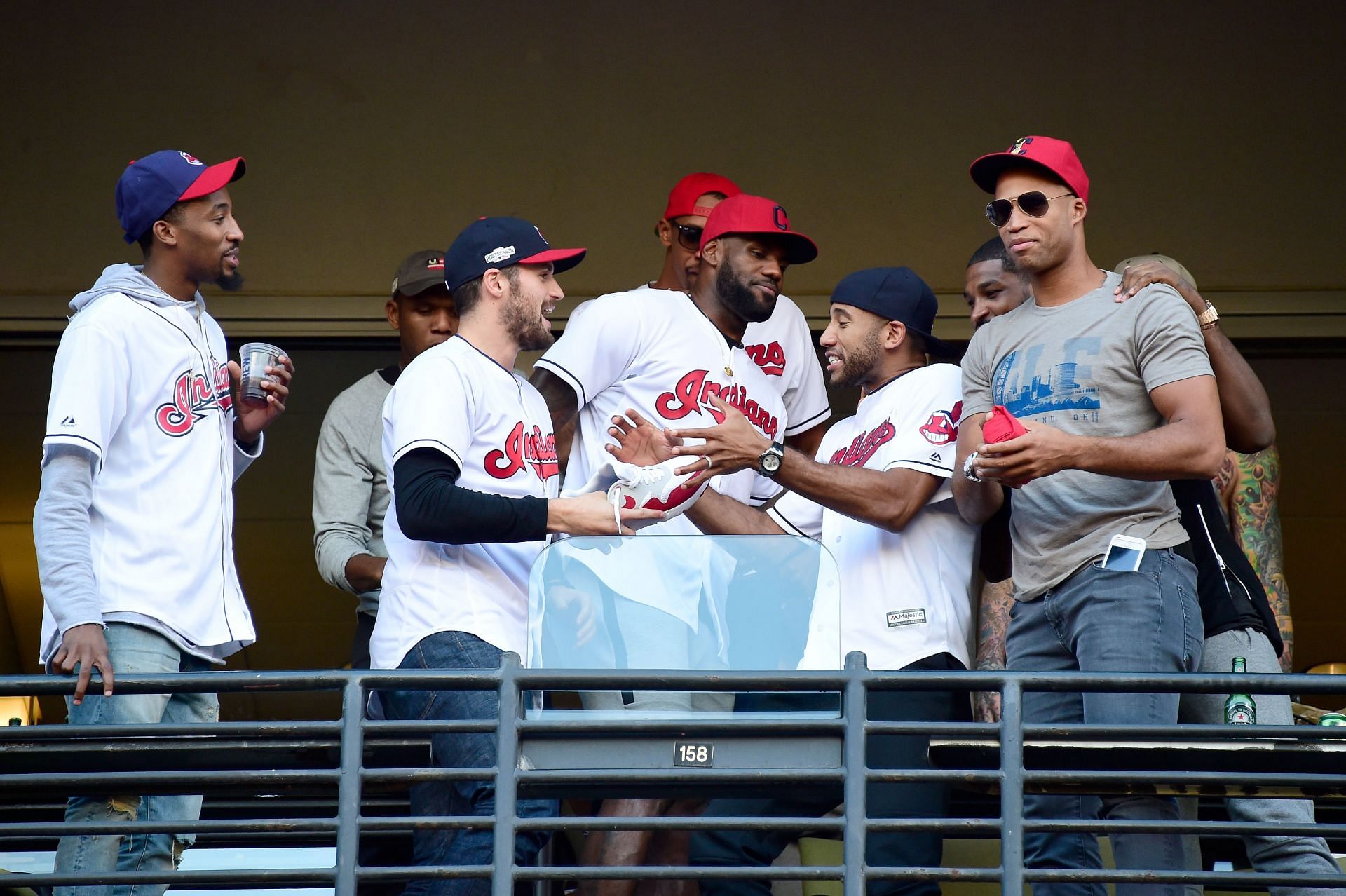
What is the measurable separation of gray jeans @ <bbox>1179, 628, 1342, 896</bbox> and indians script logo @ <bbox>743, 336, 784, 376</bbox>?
5.48 feet

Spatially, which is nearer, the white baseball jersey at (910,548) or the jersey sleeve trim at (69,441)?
the jersey sleeve trim at (69,441)

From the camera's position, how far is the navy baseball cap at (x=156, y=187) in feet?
12.6

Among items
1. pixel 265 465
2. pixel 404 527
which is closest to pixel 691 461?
pixel 404 527

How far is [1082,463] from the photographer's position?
3291 millimetres

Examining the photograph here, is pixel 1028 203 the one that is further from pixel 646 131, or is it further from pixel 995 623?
pixel 646 131

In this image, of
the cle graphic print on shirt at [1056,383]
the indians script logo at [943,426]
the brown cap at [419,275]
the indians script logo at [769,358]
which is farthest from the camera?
the brown cap at [419,275]

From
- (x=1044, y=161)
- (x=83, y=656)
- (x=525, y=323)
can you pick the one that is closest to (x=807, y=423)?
(x=525, y=323)

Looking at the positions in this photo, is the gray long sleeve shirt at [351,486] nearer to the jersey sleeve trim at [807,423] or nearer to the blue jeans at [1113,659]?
the jersey sleeve trim at [807,423]

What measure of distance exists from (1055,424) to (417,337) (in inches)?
90.5

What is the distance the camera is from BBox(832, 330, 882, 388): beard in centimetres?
430

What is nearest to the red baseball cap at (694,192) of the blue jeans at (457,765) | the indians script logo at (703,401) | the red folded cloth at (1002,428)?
the indians script logo at (703,401)

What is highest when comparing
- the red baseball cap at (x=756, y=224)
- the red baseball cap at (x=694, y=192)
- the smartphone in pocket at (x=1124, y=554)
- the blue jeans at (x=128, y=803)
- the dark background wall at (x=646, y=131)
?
the dark background wall at (x=646, y=131)

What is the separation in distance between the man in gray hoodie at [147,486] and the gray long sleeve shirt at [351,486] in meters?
0.79

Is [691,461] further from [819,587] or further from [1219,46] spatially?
[1219,46]
